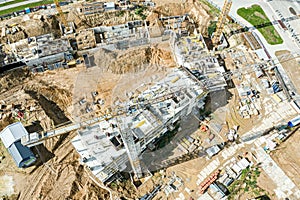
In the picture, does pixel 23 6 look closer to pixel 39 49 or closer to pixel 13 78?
pixel 39 49

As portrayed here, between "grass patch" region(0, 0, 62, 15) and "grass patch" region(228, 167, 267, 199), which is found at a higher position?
"grass patch" region(0, 0, 62, 15)

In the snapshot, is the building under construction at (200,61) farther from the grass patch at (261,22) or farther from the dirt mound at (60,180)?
the dirt mound at (60,180)

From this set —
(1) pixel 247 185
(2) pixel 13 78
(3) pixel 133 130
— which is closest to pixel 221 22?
(3) pixel 133 130

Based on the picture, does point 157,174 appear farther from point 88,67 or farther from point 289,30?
point 289,30

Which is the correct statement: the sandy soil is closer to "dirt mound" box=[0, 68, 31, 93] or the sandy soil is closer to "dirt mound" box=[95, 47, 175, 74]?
"dirt mound" box=[95, 47, 175, 74]

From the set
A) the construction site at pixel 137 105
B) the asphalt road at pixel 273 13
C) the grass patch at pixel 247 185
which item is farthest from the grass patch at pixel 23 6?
the grass patch at pixel 247 185

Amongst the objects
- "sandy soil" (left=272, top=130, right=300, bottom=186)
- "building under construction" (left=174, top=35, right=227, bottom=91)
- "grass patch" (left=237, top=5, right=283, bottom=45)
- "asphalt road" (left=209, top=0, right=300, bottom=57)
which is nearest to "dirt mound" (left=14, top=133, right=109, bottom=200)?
"building under construction" (left=174, top=35, right=227, bottom=91)
